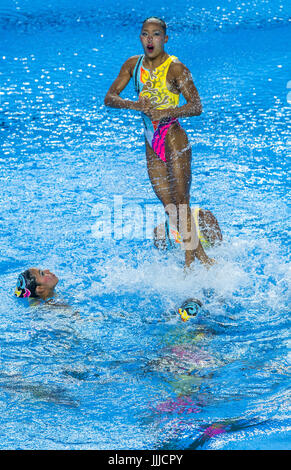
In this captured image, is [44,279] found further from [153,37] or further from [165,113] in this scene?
[153,37]

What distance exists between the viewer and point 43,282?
4547 mm

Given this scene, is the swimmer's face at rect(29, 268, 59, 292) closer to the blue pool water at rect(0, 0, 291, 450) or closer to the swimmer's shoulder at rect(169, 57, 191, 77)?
the blue pool water at rect(0, 0, 291, 450)

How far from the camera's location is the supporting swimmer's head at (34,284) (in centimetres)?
450

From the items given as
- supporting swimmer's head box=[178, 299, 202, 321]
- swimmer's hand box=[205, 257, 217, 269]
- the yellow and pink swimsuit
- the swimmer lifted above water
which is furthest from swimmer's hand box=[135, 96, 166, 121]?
supporting swimmer's head box=[178, 299, 202, 321]

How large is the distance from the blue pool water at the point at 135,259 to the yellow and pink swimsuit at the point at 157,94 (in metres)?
0.98

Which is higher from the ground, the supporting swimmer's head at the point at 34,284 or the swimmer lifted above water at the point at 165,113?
the swimmer lifted above water at the point at 165,113

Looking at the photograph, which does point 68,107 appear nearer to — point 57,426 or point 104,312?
point 104,312

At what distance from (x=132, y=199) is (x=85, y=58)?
4.15 meters

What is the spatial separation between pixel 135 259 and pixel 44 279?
0.87m

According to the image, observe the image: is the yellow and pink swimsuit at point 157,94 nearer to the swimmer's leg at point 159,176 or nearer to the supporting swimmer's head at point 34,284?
the swimmer's leg at point 159,176

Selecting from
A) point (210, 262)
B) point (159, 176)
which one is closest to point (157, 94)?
point (159, 176)

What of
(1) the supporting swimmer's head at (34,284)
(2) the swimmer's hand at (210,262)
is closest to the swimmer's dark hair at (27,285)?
(1) the supporting swimmer's head at (34,284)

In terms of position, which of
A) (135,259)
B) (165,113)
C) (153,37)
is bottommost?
(135,259)

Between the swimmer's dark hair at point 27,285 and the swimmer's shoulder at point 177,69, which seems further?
the swimmer's dark hair at point 27,285
